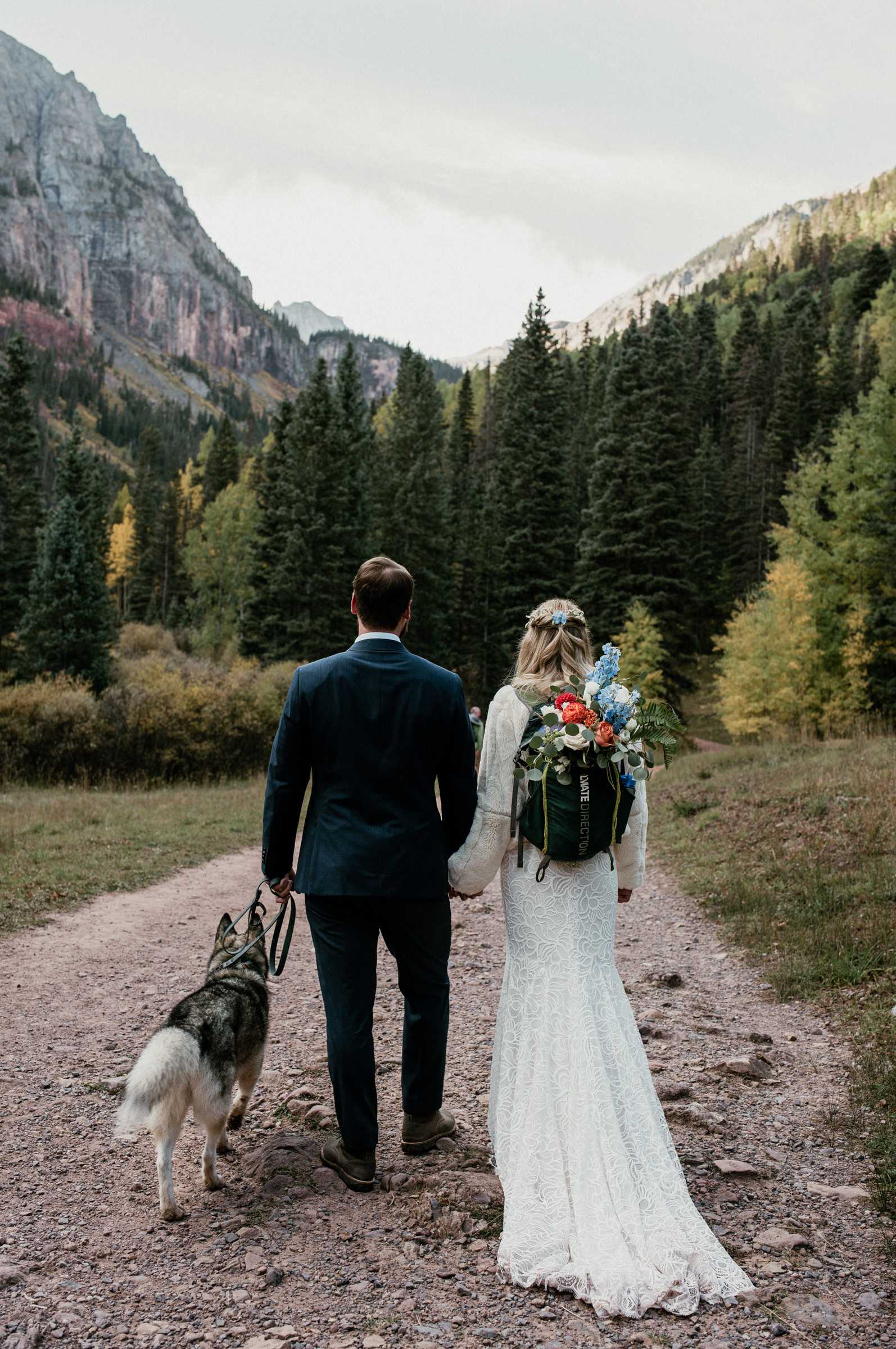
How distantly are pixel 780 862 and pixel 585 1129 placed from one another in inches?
299

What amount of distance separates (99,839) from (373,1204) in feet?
35.1

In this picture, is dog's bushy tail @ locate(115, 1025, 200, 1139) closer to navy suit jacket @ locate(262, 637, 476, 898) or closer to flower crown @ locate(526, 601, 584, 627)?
navy suit jacket @ locate(262, 637, 476, 898)

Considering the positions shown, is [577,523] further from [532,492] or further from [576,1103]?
[576,1103]

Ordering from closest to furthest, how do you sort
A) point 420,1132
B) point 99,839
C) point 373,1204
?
1. point 373,1204
2. point 420,1132
3. point 99,839

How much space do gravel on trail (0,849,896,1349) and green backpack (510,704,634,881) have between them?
4.94ft

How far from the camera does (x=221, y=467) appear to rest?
7669cm

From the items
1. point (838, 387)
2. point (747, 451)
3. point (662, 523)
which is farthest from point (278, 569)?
point (838, 387)

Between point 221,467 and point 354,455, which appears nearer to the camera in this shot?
point 354,455

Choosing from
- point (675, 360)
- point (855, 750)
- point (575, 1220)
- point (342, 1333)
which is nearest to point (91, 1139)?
point (342, 1333)

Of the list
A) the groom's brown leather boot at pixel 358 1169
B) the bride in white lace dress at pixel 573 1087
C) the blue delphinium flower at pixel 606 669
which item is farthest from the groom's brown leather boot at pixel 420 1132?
the blue delphinium flower at pixel 606 669

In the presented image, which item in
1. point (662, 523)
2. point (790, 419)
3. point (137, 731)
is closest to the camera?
point (137, 731)

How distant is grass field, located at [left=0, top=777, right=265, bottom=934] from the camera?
1031 cm

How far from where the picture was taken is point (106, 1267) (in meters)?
3.48

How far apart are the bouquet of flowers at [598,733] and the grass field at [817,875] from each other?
2248mm
